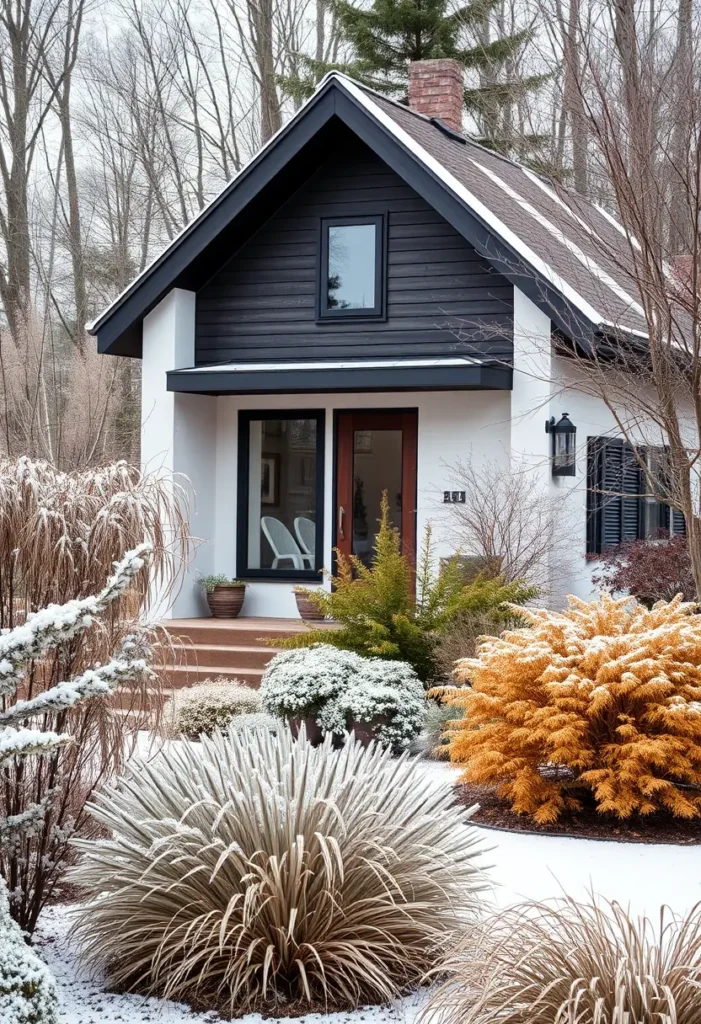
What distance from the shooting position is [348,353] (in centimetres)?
1385

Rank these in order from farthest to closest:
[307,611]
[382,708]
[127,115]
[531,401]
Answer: [127,115], [307,611], [531,401], [382,708]

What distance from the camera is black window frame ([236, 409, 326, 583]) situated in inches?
568

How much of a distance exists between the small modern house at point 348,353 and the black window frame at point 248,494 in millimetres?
22

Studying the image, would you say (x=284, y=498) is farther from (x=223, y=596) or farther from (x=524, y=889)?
(x=524, y=889)

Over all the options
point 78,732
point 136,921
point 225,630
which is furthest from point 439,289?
point 136,921

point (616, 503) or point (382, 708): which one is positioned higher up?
point (616, 503)

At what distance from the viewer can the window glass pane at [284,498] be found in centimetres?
1457

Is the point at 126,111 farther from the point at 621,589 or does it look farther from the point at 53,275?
the point at 621,589

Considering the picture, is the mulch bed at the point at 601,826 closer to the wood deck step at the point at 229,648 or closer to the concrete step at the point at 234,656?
the wood deck step at the point at 229,648

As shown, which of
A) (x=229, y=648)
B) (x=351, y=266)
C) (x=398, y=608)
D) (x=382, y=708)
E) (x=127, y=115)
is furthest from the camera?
(x=127, y=115)

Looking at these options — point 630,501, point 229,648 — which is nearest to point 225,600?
point 229,648

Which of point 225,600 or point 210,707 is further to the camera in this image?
point 225,600

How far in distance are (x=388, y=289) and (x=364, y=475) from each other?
2.04 meters

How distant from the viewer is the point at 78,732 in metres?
5.44
